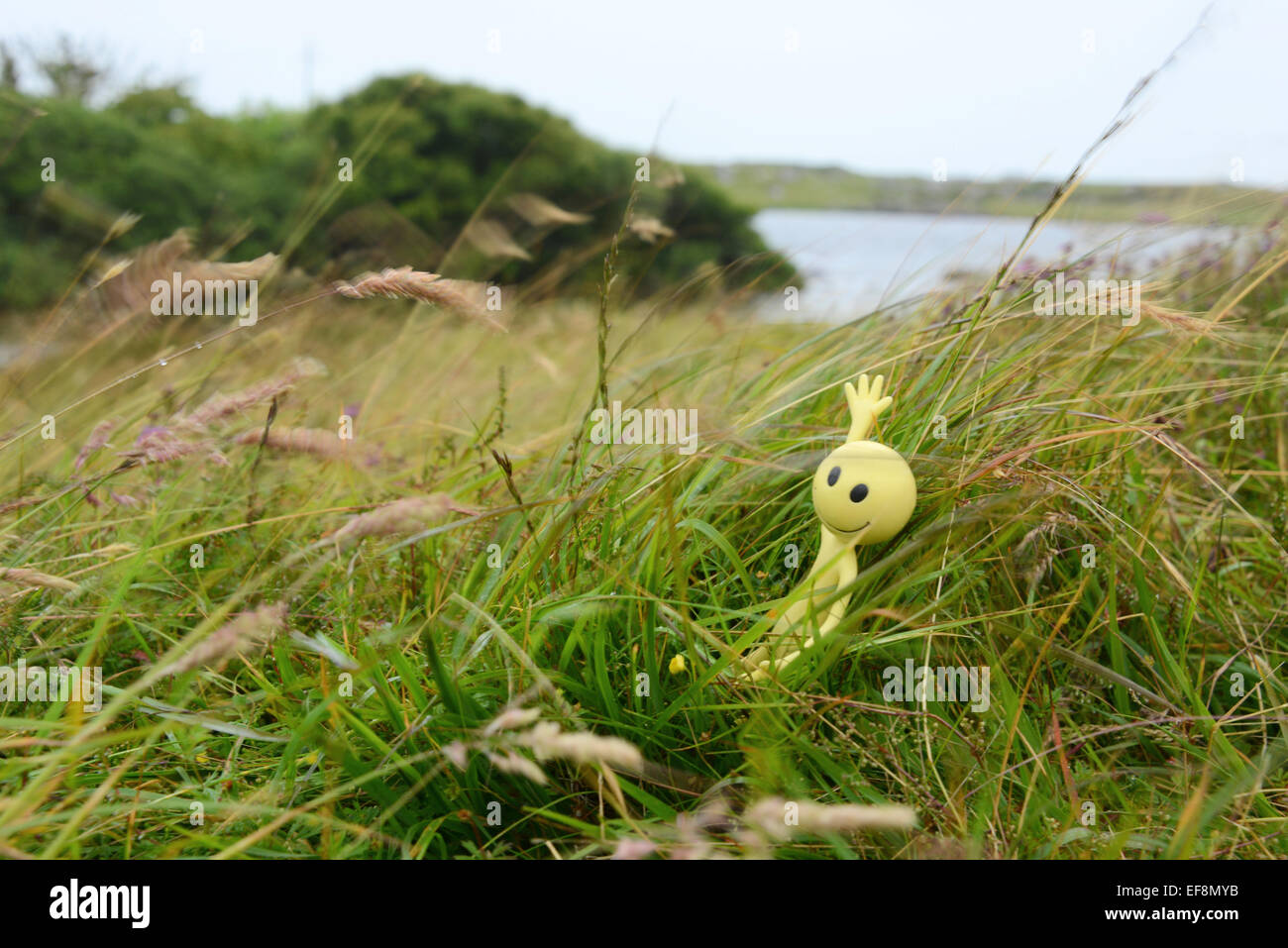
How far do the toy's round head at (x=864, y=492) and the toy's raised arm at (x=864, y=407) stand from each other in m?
0.09

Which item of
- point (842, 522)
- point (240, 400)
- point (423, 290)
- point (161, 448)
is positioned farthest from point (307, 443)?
point (842, 522)

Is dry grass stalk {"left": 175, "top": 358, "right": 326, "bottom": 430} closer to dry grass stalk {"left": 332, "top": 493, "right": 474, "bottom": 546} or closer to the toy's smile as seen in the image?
dry grass stalk {"left": 332, "top": 493, "right": 474, "bottom": 546}

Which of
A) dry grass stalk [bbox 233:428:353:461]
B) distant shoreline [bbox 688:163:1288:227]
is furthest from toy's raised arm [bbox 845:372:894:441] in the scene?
dry grass stalk [bbox 233:428:353:461]

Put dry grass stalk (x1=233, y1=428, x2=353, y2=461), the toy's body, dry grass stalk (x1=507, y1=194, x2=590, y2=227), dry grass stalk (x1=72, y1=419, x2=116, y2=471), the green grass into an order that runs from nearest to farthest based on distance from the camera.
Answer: the green grass, the toy's body, dry grass stalk (x1=233, y1=428, x2=353, y2=461), dry grass stalk (x1=72, y1=419, x2=116, y2=471), dry grass stalk (x1=507, y1=194, x2=590, y2=227)

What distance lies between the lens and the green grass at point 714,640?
1.36 meters

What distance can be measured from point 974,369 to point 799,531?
556 millimetres

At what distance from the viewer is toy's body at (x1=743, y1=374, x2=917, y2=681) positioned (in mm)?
1478

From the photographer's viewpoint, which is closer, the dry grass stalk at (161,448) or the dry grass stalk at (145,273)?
the dry grass stalk at (161,448)

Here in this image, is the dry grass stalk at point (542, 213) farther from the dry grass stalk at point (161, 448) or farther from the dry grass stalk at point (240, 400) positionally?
the dry grass stalk at point (161, 448)

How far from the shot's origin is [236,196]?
9398mm

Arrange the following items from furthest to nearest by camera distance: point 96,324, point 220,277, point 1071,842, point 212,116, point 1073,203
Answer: point 212,116
point 1073,203
point 96,324
point 220,277
point 1071,842

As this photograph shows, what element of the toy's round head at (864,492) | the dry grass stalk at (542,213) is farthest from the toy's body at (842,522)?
the dry grass stalk at (542,213)
